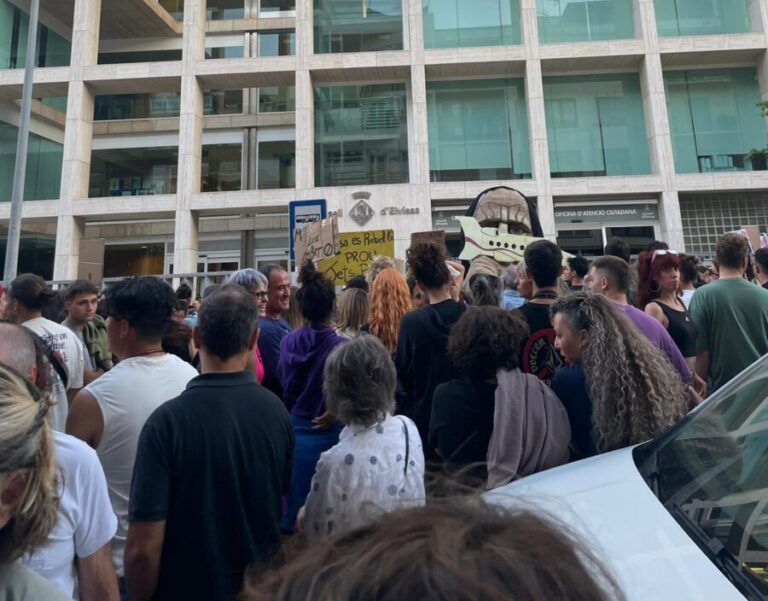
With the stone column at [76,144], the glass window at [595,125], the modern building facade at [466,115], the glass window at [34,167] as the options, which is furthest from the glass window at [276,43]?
the glass window at [595,125]

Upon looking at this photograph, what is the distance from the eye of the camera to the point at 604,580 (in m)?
0.68

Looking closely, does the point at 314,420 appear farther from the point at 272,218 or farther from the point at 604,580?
the point at 272,218

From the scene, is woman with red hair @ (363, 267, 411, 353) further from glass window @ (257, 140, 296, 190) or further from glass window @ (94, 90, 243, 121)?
glass window @ (94, 90, 243, 121)

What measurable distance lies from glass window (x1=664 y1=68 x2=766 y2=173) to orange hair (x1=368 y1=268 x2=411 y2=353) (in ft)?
59.4

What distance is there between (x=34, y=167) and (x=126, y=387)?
22083 mm

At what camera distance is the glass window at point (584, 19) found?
18.9 m

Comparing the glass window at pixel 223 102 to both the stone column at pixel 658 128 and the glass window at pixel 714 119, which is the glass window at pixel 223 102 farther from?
the glass window at pixel 714 119

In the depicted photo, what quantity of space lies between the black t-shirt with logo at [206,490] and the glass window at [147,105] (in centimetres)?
2280

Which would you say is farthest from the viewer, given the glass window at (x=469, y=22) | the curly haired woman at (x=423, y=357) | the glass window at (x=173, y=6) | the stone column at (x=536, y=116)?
the glass window at (x=173, y=6)

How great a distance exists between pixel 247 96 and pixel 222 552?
916 inches

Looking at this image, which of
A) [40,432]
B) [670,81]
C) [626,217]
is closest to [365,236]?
[40,432]

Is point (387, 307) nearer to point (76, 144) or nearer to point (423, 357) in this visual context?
point (423, 357)

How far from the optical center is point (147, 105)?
2219cm

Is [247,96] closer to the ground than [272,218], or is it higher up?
higher up
